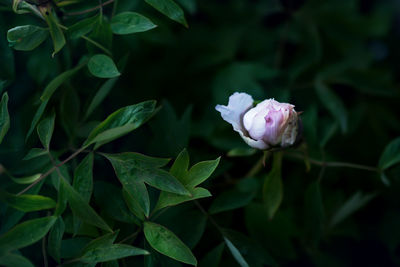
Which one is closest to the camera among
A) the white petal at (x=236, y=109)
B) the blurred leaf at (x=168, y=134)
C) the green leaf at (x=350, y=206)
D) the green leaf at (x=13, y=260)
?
the green leaf at (x=13, y=260)

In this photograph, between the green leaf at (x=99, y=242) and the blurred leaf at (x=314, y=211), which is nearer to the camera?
the green leaf at (x=99, y=242)

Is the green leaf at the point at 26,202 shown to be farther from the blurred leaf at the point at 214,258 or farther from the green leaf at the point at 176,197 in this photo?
the blurred leaf at the point at 214,258

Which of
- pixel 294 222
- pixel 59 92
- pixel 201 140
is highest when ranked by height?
pixel 59 92

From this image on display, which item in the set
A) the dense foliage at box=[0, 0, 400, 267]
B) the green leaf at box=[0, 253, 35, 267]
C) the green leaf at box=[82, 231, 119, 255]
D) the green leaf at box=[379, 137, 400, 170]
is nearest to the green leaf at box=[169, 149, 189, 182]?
the dense foliage at box=[0, 0, 400, 267]

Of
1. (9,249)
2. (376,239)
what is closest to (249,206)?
(9,249)

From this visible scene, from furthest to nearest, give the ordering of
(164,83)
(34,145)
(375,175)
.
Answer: (164,83) < (375,175) < (34,145)

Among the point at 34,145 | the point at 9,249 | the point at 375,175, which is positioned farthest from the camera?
the point at 375,175

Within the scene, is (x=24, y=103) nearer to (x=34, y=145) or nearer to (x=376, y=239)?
(x=34, y=145)

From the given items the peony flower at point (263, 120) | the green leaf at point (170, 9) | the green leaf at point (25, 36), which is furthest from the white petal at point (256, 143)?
the green leaf at point (25, 36)

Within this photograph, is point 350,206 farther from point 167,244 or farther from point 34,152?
point 34,152

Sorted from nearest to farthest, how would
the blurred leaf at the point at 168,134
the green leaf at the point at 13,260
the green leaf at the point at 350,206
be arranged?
1. the green leaf at the point at 13,260
2. the blurred leaf at the point at 168,134
3. the green leaf at the point at 350,206
